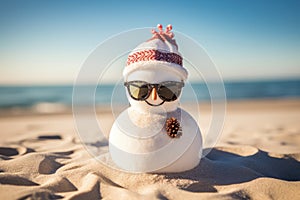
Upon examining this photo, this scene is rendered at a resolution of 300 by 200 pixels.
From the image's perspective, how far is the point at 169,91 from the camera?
2.80 m

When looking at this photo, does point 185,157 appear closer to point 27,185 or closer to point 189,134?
point 189,134

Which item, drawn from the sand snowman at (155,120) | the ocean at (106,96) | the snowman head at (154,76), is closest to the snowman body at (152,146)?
the sand snowman at (155,120)

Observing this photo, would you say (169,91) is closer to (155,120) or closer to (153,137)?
(155,120)

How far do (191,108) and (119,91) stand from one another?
2.56ft

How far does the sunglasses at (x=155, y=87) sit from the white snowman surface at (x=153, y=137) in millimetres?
32

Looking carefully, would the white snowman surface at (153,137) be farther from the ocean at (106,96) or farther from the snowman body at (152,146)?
the ocean at (106,96)

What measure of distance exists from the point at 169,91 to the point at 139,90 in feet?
0.89

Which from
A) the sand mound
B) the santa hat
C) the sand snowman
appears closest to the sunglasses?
the sand snowman

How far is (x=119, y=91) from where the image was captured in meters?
3.01

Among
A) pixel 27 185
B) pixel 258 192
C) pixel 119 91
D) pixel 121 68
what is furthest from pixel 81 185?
pixel 258 192

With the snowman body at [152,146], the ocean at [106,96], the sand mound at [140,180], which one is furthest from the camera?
the ocean at [106,96]

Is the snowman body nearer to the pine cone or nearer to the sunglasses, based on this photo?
the pine cone

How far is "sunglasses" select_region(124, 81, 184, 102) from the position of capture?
276cm

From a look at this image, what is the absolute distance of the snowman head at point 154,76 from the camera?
2.73 metres
